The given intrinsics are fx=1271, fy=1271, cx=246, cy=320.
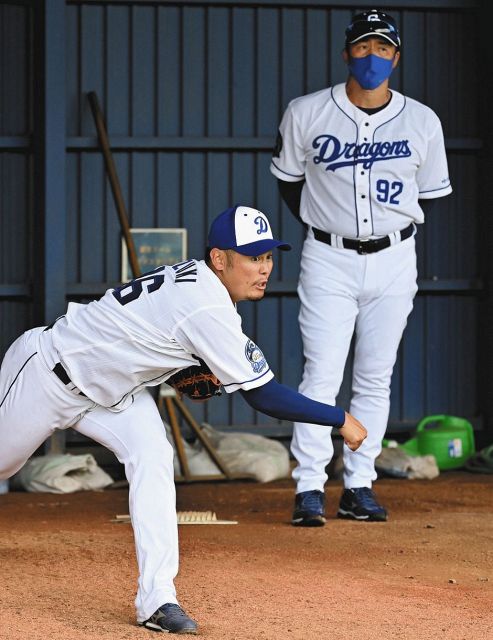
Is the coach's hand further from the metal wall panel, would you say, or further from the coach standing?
the metal wall panel

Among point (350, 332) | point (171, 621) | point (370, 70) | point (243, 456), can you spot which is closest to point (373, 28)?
point (370, 70)

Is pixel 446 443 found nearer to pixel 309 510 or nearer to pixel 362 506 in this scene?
pixel 362 506

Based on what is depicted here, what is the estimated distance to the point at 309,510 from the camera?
6234mm

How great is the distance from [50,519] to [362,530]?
1750mm

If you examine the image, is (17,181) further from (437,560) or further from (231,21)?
(437,560)

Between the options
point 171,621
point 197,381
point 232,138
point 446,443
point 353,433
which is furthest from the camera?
point 232,138

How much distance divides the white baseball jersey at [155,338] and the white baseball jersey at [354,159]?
2223 millimetres

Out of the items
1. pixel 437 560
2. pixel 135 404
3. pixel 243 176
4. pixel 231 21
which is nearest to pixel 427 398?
pixel 243 176

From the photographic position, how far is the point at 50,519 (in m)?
6.83

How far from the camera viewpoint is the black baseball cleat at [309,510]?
245 inches

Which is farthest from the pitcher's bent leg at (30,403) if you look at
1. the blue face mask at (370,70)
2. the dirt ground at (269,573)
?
the blue face mask at (370,70)

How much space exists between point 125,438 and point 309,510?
222 cm

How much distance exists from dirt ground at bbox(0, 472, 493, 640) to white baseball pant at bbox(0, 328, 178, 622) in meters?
0.22

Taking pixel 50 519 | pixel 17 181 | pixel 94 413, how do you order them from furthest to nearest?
pixel 17 181 → pixel 50 519 → pixel 94 413
